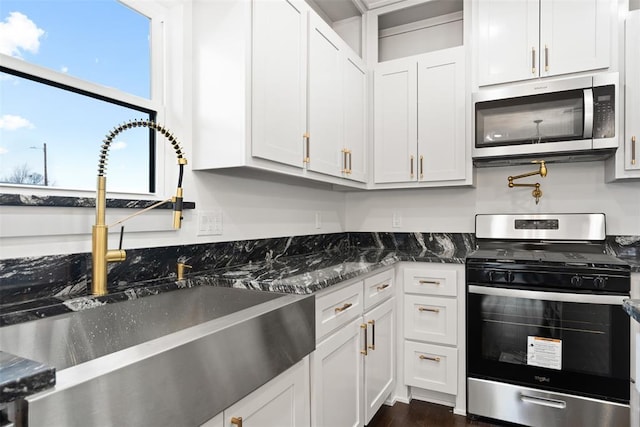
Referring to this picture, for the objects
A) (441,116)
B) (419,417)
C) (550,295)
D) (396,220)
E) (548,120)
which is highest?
(441,116)

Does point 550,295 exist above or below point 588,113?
below

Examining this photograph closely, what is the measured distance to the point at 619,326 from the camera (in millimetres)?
1854

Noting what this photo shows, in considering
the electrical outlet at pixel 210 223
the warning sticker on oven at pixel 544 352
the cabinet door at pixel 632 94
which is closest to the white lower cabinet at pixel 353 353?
the electrical outlet at pixel 210 223

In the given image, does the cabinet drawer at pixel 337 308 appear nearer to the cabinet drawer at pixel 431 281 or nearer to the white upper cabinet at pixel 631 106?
the cabinet drawer at pixel 431 281

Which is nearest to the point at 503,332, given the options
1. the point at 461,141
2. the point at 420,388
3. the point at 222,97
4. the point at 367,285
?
the point at 420,388

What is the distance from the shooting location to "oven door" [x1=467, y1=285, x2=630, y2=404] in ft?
6.15

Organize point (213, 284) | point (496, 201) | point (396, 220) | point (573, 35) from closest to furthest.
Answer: point (213, 284), point (573, 35), point (496, 201), point (396, 220)

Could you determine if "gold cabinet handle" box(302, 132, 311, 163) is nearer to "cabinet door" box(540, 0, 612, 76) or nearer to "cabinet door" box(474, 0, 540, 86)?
"cabinet door" box(474, 0, 540, 86)

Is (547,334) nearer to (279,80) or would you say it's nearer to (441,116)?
(441,116)

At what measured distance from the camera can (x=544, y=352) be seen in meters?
1.99

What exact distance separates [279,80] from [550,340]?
1937mm

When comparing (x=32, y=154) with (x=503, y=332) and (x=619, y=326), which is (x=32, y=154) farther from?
(x=619, y=326)

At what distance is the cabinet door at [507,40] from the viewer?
229 centimetres

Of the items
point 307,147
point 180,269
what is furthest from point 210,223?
point 307,147
